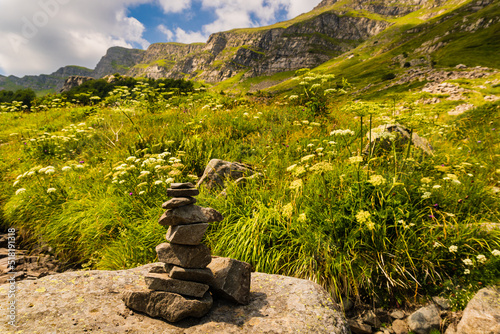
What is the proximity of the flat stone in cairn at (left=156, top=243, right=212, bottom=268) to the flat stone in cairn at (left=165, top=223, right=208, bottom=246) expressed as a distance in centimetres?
7

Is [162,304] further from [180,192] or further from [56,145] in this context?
[56,145]

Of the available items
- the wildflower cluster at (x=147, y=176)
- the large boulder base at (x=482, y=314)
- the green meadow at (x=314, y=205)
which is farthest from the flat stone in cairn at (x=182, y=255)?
the large boulder base at (x=482, y=314)

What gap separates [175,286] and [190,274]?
165 mm

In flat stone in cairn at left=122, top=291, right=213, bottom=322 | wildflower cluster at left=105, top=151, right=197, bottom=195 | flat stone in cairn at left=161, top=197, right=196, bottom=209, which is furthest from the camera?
wildflower cluster at left=105, top=151, right=197, bottom=195

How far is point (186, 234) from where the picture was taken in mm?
2236

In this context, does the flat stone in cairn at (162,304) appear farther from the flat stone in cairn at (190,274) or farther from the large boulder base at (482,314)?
the large boulder base at (482,314)

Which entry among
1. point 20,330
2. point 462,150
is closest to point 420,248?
point 20,330

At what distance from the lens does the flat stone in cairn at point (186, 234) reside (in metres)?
2.22

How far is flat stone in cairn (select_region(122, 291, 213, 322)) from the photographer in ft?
6.47

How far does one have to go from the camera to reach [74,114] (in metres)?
12.4

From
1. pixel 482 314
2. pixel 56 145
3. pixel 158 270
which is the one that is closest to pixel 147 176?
pixel 158 270

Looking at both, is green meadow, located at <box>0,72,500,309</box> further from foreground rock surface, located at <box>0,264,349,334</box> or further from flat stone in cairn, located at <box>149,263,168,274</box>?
flat stone in cairn, located at <box>149,263,168,274</box>

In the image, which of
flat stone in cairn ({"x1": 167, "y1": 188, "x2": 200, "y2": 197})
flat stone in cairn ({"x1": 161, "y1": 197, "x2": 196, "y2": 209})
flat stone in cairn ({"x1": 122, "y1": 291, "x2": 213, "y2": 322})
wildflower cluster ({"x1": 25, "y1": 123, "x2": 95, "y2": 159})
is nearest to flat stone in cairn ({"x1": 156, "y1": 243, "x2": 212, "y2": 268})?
flat stone in cairn ({"x1": 122, "y1": 291, "x2": 213, "y2": 322})

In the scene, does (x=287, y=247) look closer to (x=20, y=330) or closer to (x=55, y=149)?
(x=20, y=330)
